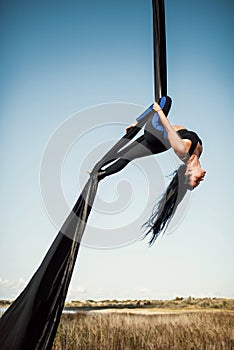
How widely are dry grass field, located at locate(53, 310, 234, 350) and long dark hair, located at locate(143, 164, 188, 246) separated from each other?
4.04ft

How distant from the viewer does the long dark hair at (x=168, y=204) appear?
6.98 ft

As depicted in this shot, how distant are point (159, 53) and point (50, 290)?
110cm

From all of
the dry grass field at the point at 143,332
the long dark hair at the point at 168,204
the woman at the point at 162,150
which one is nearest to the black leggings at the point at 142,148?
the woman at the point at 162,150

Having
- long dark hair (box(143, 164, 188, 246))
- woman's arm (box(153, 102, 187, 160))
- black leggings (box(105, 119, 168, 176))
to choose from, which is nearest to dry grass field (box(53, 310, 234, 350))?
long dark hair (box(143, 164, 188, 246))

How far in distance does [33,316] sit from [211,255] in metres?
1.60

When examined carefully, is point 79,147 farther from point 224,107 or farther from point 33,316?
point 33,316

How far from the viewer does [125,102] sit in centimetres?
305

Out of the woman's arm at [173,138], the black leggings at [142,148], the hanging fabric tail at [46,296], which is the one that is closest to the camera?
the hanging fabric tail at [46,296]

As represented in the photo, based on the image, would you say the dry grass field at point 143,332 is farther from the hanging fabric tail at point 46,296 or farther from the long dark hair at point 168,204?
the long dark hair at point 168,204

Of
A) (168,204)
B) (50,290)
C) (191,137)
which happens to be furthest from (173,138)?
(50,290)

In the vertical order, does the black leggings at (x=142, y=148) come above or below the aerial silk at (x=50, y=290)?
above

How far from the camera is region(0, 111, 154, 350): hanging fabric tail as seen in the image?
6.15ft

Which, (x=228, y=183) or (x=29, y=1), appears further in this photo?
(x=228, y=183)

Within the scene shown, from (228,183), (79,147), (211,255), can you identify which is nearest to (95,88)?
(79,147)
